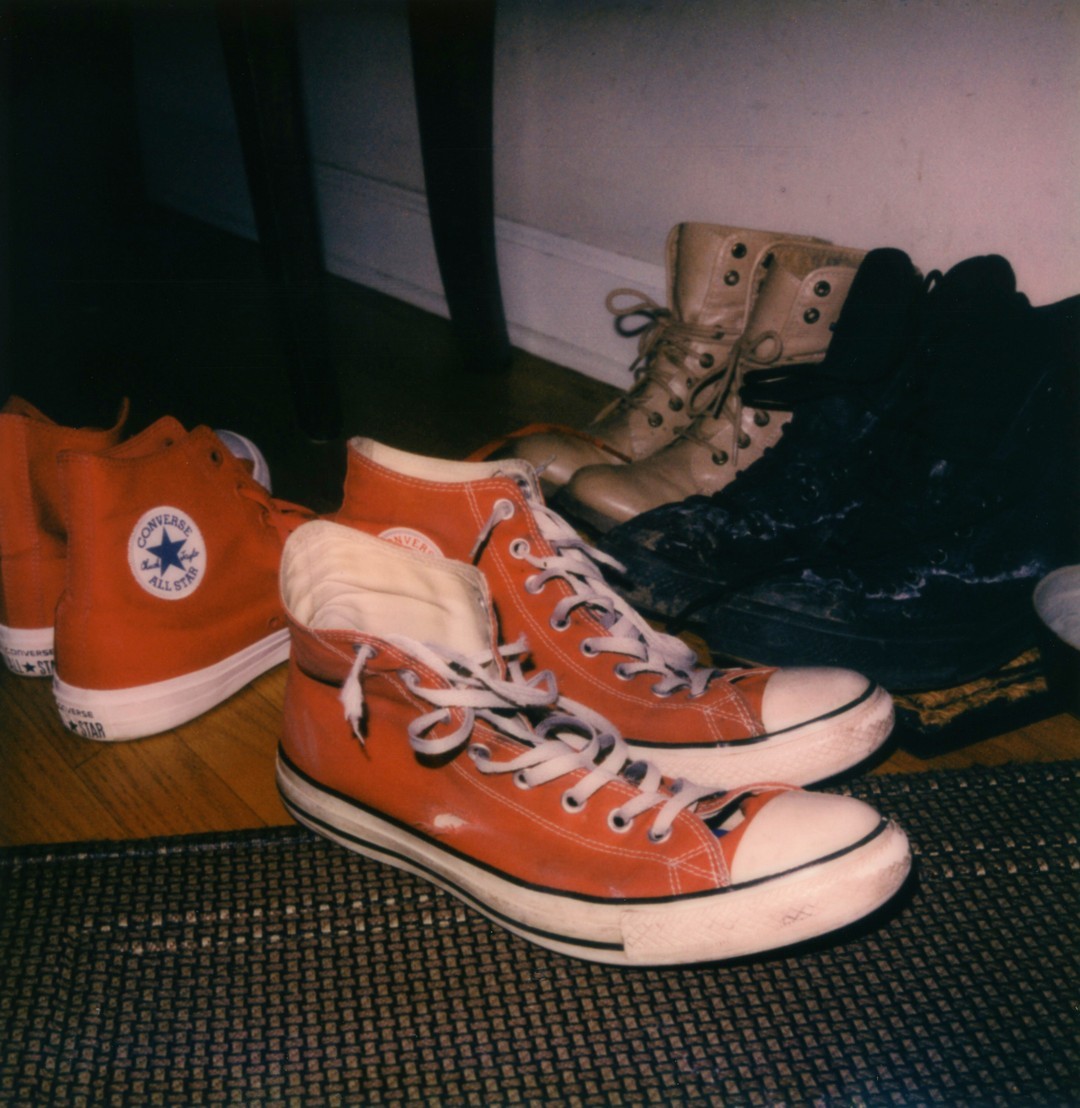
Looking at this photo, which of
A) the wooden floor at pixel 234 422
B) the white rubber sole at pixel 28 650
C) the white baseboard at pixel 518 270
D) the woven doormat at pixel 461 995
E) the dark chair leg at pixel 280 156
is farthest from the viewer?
the white baseboard at pixel 518 270

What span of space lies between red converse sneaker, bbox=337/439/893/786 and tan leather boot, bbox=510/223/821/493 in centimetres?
36

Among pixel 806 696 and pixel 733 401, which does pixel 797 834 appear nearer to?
pixel 806 696

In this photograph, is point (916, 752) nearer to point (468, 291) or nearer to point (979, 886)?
point (979, 886)

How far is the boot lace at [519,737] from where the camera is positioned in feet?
2.15

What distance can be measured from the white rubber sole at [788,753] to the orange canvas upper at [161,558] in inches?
17.1

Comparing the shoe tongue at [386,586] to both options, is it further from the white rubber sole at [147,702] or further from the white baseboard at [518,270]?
the white baseboard at [518,270]

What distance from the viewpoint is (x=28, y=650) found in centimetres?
94

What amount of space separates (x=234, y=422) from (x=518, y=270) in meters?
0.59

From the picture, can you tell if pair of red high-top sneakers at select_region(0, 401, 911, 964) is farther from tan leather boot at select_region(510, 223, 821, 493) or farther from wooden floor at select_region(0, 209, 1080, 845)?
tan leather boot at select_region(510, 223, 821, 493)

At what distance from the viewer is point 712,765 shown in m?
0.75

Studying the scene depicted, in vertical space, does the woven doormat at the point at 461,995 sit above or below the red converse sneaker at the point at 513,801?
below

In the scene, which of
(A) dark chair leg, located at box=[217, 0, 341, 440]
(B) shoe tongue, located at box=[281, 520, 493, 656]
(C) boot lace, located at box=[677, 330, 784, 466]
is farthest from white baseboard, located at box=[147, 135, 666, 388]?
(B) shoe tongue, located at box=[281, 520, 493, 656]

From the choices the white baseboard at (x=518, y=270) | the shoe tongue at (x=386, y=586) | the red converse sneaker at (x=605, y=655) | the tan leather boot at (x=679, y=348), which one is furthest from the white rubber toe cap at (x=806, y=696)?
the white baseboard at (x=518, y=270)

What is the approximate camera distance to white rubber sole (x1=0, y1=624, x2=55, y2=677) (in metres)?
0.93
